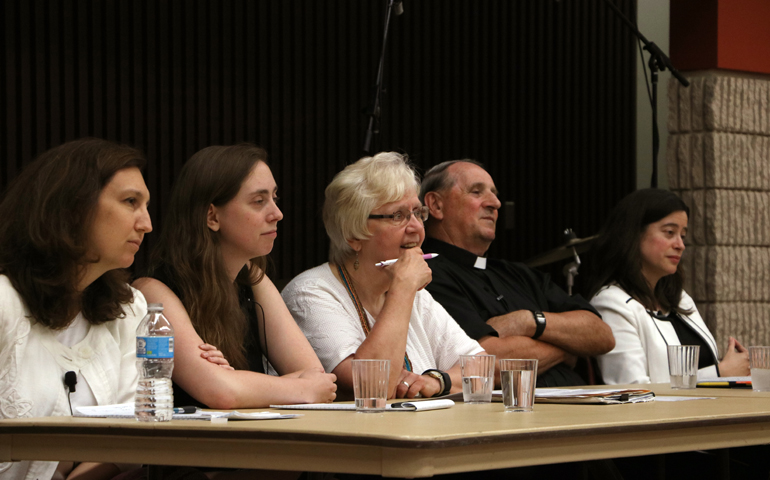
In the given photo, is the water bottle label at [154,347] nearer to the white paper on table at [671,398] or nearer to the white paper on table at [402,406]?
the white paper on table at [402,406]

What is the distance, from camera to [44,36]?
370 cm

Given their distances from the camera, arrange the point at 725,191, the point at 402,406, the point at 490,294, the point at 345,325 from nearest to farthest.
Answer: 1. the point at 402,406
2. the point at 345,325
3. the point at 490,294
4. the point at 725,191

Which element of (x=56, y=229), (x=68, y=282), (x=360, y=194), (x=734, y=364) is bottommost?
(x=734, y=364)

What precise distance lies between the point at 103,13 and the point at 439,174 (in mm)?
1494

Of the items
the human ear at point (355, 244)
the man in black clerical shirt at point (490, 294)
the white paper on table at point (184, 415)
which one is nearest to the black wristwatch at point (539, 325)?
the man in black clerical shirt at point (490, 294)

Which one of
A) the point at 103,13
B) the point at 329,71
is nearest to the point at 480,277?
the point at 329,71

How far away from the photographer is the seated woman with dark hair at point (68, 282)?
1.93m

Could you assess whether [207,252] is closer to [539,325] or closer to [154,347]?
[154,347]

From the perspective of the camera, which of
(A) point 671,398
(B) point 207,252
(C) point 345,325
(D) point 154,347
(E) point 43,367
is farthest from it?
(C) point 345,325

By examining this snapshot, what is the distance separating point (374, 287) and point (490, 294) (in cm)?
68

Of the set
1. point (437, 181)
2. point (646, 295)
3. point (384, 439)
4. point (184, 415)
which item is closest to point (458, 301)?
point (437, 181)

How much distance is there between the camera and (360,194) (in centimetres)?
291

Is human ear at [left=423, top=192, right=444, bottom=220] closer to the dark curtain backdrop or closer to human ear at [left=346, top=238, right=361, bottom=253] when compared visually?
human ear at [left=346, top=238, right=361, bottom=253]

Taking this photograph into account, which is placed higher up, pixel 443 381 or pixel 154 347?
pixel 154 347
